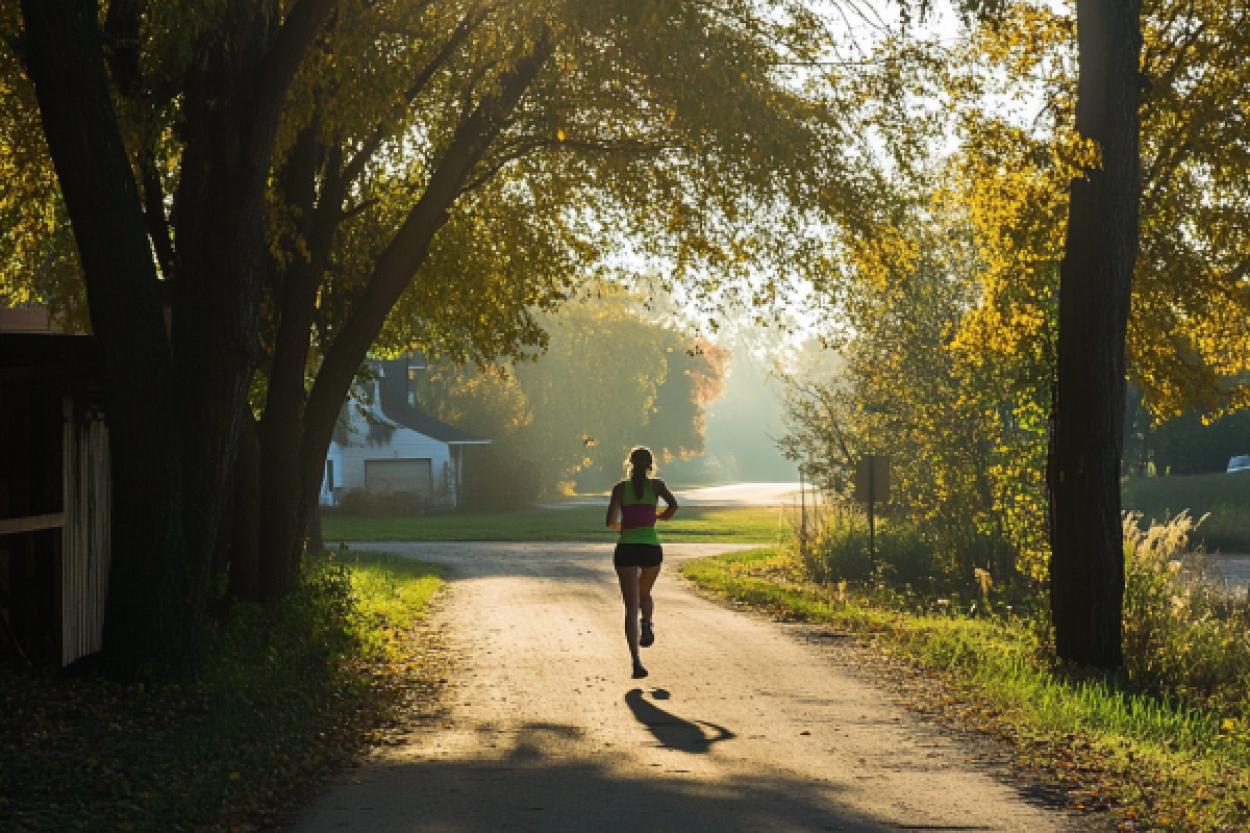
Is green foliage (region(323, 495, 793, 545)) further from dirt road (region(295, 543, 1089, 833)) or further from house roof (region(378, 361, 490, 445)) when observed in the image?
dirt road (region(295, 543, 1089, 833))

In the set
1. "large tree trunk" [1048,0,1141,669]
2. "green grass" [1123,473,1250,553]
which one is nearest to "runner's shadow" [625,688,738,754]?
"large tree trunk" [1048,0,1141,669]

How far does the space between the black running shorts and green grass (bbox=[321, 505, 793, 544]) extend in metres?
23.1

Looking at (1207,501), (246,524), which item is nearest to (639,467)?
(246,524)

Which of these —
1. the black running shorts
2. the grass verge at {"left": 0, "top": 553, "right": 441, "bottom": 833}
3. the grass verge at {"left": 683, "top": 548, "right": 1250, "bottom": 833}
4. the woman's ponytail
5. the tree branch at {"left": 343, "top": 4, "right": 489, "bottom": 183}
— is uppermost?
the tree branch at {"left": 343, "top": 4, "right": 489, "bottom": 183}

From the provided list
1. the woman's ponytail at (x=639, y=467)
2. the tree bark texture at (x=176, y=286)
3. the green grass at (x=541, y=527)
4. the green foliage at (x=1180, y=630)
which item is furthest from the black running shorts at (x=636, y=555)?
the green grass at (x=541, y=527)

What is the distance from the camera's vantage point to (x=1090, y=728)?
1098cm

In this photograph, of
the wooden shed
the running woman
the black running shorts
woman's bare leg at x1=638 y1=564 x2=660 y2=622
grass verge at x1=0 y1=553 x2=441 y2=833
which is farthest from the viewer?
woman's bare leg at x1=638 y1=564 x2=660 y2=622

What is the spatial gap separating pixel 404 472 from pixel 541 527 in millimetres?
14250

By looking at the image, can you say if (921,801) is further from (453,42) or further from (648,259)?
(648,259)

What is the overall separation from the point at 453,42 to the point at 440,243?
511 centimetres

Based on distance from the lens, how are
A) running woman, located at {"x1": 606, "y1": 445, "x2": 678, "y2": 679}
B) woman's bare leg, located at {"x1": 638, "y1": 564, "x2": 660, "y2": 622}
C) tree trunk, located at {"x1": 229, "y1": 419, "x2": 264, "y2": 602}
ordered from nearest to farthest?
running woman, located at {"x1": 606, "y1": 445, "x2": 678, "y2": 679} < woman's bare leg, located at {"x1": 638, "y1": 564, "x2": 660, "y2": 622} < tree trunk, located at {"x1": 229, "y1": 419, "x2": 264, "y2": 602}

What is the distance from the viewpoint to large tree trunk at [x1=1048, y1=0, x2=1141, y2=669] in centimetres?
1445

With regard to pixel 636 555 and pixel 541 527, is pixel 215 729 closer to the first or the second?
pixel 636 555

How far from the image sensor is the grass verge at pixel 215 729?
8.42 meters
